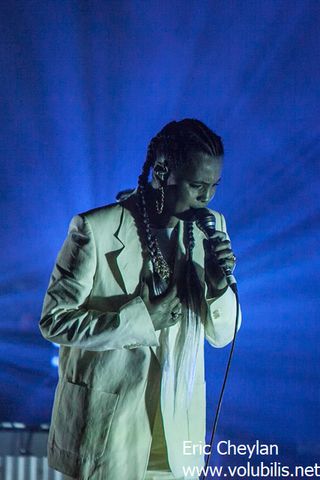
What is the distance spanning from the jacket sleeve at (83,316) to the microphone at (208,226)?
175mm

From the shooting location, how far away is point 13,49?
1.98 meters

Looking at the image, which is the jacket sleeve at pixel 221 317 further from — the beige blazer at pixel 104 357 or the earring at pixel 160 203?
the earring at pixel 160 203

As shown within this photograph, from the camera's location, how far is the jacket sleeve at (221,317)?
1.30 m

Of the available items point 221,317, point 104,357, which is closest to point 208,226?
point 221,317

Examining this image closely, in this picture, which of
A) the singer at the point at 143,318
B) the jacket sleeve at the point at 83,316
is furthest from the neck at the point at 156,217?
the jacket sleeve at the point at 83,316

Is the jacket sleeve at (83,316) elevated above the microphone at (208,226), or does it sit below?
below

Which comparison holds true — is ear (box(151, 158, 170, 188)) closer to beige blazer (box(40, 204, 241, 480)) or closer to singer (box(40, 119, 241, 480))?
singer (box(40, 119, 241, 480))

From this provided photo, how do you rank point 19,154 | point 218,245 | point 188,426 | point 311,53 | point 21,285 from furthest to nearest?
1. point 21,285
2. point 19,154
3. point 311,53
4. point 188,426
5. point 218,245

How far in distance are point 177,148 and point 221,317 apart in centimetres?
37

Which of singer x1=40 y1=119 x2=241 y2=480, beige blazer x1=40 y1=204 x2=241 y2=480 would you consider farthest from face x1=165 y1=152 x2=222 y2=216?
beige blazer x1=40 y1=204 x2=241 y2=480

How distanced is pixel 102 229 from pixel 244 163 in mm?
764

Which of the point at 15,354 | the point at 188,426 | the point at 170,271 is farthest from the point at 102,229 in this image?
the point at 15,354

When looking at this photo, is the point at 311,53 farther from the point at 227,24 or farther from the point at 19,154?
the point at 19,154

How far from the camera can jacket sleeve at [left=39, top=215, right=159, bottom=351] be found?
3.88 ft
